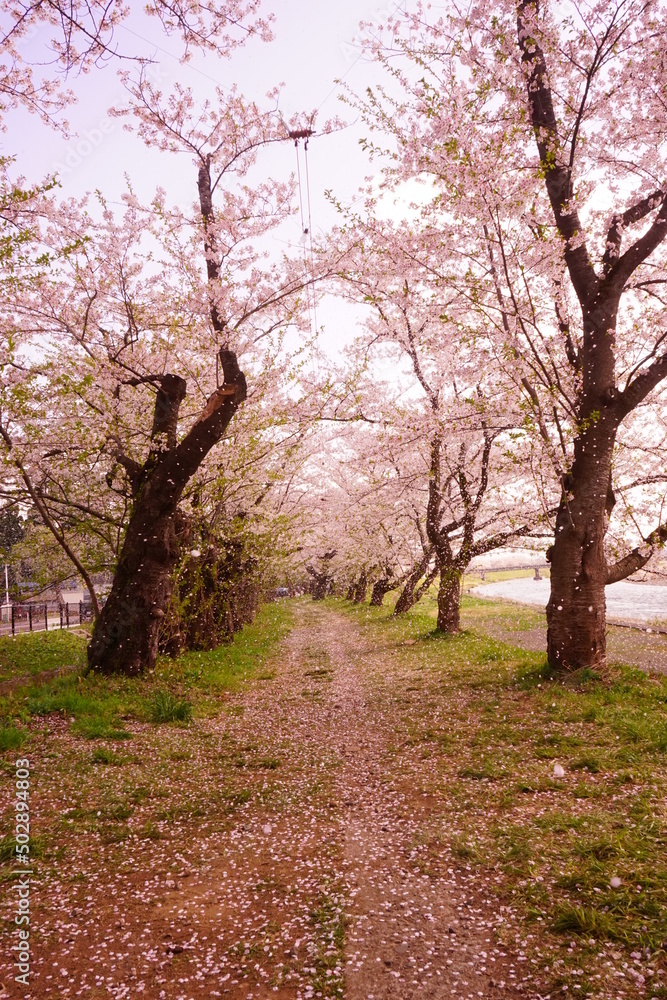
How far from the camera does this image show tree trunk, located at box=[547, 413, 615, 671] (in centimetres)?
952

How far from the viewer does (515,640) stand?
1708 centimetres

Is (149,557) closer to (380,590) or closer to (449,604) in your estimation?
(449,604)

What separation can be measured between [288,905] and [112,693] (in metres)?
6.88

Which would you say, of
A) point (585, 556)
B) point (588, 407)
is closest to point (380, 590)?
point (585, 556)

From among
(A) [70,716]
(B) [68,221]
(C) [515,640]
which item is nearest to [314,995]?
(A) [70,716]

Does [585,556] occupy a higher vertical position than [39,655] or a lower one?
higher

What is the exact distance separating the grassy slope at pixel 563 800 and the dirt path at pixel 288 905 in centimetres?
27

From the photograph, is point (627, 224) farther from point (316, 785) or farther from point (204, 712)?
point (204, 712)

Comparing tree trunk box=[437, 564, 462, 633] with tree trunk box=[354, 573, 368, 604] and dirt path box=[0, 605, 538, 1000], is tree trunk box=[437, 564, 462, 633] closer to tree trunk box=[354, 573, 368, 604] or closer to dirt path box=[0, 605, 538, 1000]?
dirt path box=[0, 605, 538, 1000]

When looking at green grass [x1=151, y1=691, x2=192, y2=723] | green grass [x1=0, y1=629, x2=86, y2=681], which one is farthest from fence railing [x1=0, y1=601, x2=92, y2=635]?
green grass [x1=151, y1=691, x2=192, y2=723]

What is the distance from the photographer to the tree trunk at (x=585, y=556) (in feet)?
31.2

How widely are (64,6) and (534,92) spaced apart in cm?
773

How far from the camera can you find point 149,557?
11.3 meters

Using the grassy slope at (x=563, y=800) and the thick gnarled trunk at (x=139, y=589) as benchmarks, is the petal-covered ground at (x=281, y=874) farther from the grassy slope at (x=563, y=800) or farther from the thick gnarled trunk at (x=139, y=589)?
the thick gnarled trunk at (x=139, y=589)
